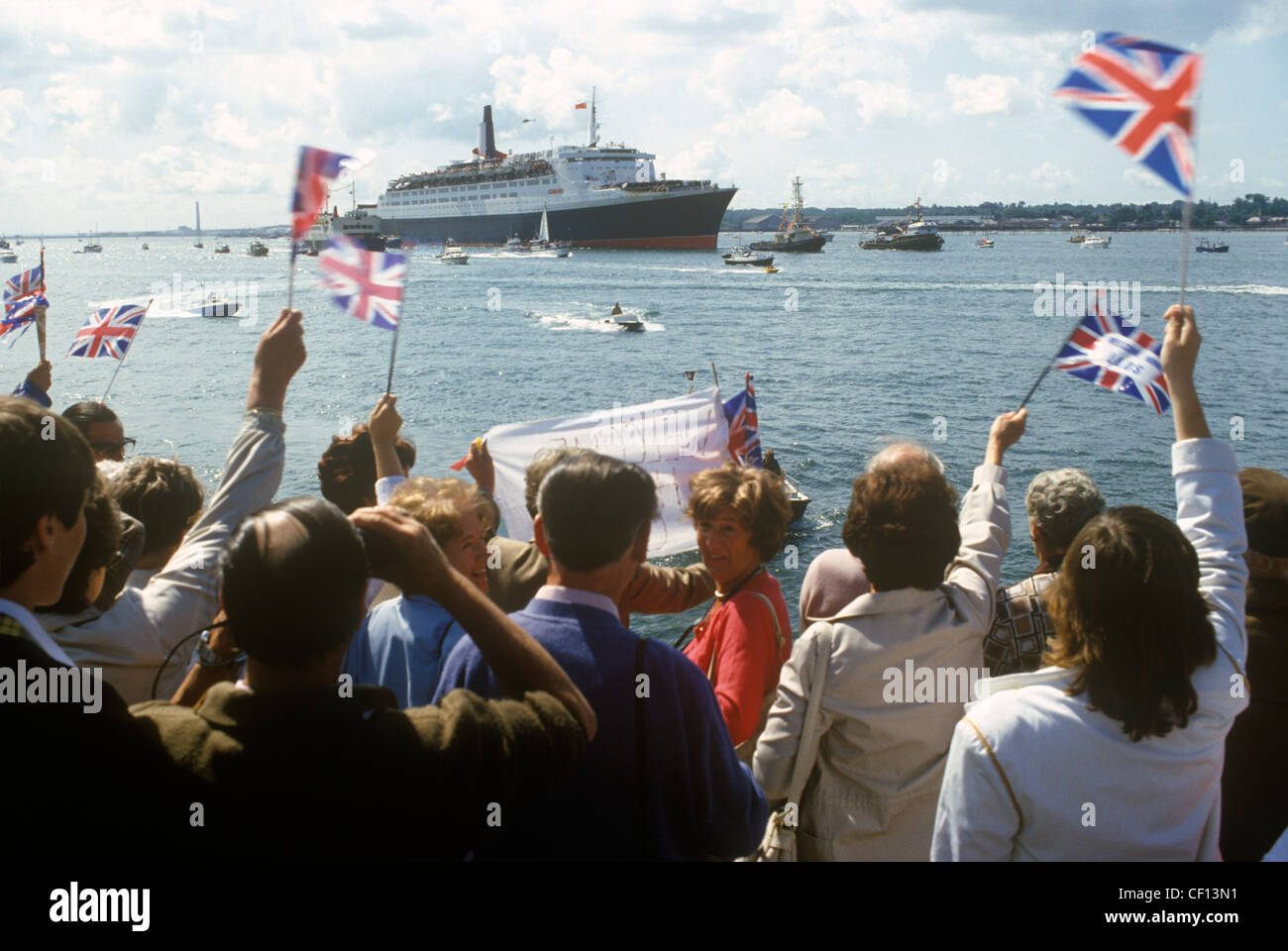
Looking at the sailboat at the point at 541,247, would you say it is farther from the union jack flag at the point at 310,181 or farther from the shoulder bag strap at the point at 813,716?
the shoulder bag strap at the point at 813,716

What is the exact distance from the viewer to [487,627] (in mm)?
1508

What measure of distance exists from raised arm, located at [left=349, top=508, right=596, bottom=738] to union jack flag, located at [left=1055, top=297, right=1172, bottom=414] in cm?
295

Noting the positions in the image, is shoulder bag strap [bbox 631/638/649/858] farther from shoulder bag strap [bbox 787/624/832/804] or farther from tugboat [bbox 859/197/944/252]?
tugboat [bbox 859/197/944/252]

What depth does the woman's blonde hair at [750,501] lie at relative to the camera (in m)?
2.47

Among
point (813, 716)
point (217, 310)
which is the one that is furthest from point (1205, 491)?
point (217, 310)

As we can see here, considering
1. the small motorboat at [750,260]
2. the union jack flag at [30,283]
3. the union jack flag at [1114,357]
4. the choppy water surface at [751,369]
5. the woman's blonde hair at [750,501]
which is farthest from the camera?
the small motorboat at [750,260]

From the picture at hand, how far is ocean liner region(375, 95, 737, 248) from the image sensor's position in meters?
80.4

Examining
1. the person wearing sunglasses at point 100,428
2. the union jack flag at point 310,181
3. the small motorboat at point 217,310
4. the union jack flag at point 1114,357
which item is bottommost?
the person wearing sunglasses at point 100,428

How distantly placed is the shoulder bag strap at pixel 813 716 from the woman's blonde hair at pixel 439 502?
0.86 metres

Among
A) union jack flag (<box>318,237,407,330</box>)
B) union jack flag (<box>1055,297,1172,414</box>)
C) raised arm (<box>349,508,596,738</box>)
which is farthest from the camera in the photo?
union jack flag (<box>1055,297,1172,414</box>)

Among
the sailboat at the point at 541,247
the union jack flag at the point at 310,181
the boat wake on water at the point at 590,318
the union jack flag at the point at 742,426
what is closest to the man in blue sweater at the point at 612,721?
the union jack flag at the point at 310,181

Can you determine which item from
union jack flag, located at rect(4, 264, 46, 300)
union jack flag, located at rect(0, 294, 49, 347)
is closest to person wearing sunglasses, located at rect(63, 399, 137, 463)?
union jack flag, located at rect(0, 294, 49, 347)

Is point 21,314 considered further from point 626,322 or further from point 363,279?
point 626,322
